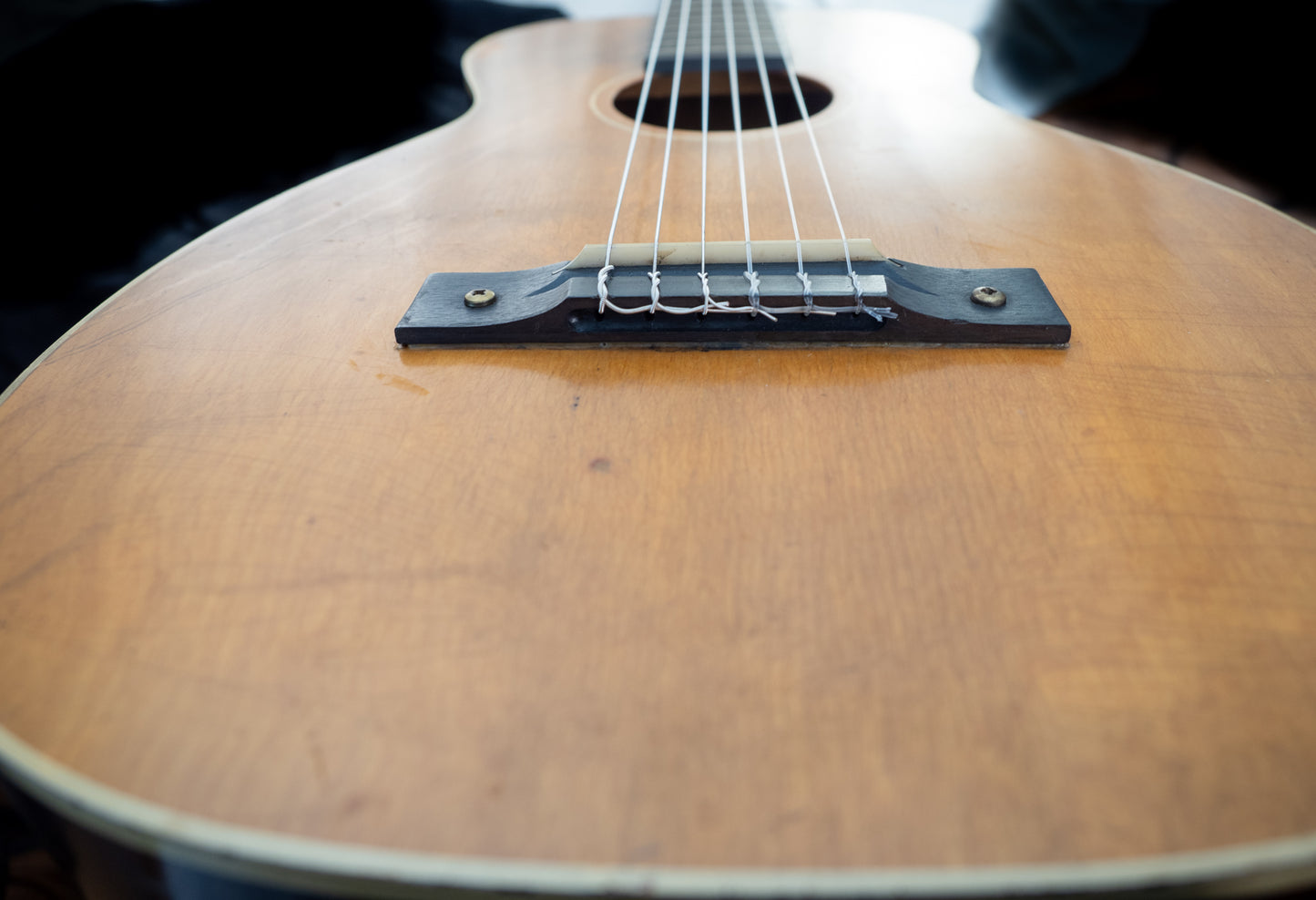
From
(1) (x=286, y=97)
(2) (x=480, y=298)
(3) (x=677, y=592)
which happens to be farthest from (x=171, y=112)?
(3) (x=677, y=592)

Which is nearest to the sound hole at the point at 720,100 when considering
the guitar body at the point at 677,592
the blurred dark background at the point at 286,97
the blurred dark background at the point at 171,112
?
the blurred dark background at the point at 286,97

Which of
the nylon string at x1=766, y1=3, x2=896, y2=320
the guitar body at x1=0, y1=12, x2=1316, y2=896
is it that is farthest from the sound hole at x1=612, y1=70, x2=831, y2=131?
the guitar body at x1=0, y1=12, x2=1316, y2=896

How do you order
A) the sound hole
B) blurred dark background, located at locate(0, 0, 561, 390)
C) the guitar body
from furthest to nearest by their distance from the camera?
blurred dark background, located at locate(0, 0, 561, 390) → the sound hole → the guitar body

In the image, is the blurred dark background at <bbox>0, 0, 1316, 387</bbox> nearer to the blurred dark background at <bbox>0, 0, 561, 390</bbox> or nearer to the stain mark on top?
the blurred dark background at <bbox>0, 0, 561, 390</bbox>

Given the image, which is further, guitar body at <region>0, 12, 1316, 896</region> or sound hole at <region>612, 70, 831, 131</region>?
sound hole at <region>612, 70, 831, 131</region>

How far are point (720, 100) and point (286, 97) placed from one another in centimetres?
77

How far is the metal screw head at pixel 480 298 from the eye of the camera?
1.76 ft

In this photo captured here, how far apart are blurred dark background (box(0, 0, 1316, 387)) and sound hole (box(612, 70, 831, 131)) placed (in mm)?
218

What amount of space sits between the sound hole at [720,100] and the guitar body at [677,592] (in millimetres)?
478

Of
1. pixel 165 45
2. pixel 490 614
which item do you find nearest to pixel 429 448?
pixel 490 614

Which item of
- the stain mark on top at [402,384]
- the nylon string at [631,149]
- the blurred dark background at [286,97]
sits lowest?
the blurred dark background at [286,97]

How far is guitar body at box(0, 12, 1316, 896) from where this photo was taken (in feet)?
0.95

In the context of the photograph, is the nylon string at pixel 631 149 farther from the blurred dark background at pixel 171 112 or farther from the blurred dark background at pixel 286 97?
the blurred dark background at pixel 171 112

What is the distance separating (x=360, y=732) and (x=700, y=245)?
0.37 m
